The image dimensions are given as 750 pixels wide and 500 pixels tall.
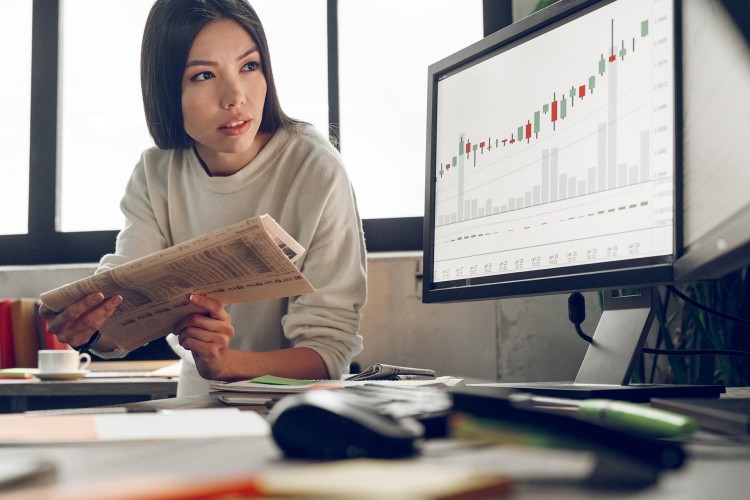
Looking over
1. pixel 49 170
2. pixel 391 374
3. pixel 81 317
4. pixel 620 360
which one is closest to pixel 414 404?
pixel 620 360

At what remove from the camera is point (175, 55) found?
1457mm

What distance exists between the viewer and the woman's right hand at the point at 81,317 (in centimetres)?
115

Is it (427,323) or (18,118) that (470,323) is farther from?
(18,118)

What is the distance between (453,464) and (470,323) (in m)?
1.95

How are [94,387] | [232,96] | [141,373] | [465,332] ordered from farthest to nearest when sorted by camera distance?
[465,332] → [141,373] → [94,387] → [232,96]

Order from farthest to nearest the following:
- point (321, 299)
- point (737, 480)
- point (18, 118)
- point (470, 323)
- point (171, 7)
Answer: point (18, 118) < point (470, 323) < point (171, 7) < point (321, 299) < point (737, 480)

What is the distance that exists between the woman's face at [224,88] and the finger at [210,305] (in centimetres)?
41

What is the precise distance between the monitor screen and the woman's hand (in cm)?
31

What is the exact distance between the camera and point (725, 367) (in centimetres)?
172

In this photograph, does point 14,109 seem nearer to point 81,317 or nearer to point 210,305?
point 81,317

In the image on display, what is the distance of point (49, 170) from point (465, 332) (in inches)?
63.6

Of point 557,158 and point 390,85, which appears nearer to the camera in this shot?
point 557,158

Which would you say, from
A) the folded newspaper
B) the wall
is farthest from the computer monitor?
the wall

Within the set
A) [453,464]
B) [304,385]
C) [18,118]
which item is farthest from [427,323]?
[453,464]
